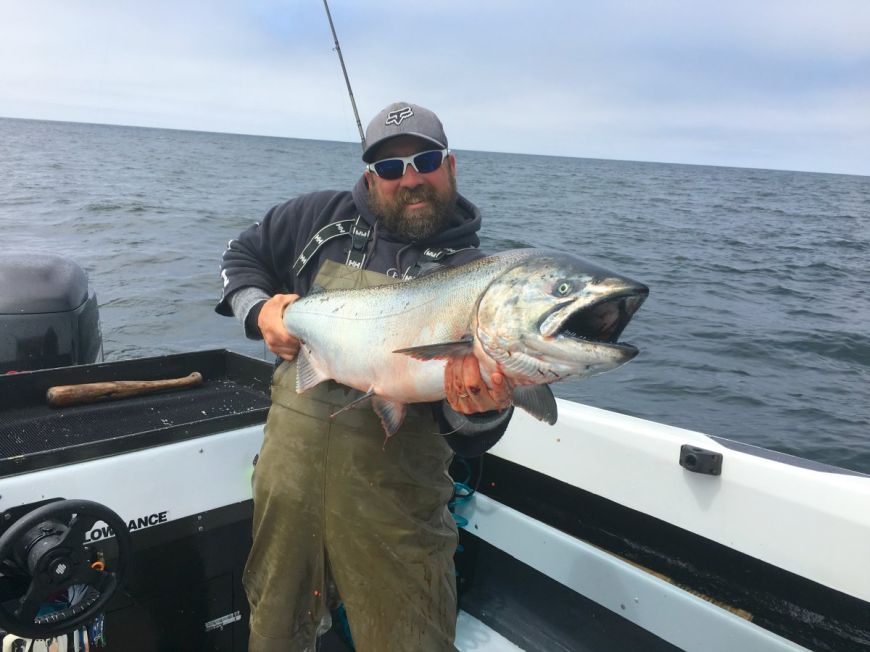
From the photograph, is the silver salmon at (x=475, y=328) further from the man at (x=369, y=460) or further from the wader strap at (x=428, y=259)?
the wader strap at (x=428, y=259)

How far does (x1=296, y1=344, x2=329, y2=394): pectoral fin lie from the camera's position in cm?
285

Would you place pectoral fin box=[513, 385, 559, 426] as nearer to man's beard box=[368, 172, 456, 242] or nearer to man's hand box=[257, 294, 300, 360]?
man's beard box=[368, 172, 456, 242]

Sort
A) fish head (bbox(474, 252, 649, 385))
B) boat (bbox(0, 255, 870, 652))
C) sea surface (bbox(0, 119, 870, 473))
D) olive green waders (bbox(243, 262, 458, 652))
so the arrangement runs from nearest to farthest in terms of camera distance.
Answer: fish head (bbox(474, 252, 649, 385))
boat (bbox(0, 255, 870, 652))
olive green waders (bbox(243, 262, 458, 652))
sea surface (bbox(0, 119, 870, 473))

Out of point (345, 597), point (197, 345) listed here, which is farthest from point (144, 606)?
point (197, 345)

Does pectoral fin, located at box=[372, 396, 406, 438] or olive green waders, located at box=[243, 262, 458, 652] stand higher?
pectoral fin, located at box=[372, 396, 406, 438]

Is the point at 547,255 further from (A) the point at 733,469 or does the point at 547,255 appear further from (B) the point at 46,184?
(B) the point at 46,184

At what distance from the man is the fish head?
0.51m

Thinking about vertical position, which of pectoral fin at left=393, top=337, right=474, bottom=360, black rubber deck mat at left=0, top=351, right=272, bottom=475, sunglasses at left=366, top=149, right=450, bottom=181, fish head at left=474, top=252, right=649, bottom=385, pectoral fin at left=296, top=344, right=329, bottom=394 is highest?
sunglasses at left=366, top=149, right=450, bottom=181

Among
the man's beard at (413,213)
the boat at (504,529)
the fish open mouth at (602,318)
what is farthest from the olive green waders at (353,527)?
the fish open mouth at (602,318)

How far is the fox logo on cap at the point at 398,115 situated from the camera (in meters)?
2.99

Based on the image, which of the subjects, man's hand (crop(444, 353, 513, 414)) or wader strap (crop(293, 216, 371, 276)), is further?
wader strap (crop(293, 216, 371, 276))

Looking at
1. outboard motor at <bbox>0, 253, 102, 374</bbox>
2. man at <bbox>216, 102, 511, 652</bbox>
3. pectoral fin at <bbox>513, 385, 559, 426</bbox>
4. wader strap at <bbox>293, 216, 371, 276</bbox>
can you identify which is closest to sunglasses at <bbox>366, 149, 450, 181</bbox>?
man at <bbox>216, 102, 511, 652</bbox>

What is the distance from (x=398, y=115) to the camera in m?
3.02

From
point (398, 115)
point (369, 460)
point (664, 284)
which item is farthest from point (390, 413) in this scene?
point (664, 284)
